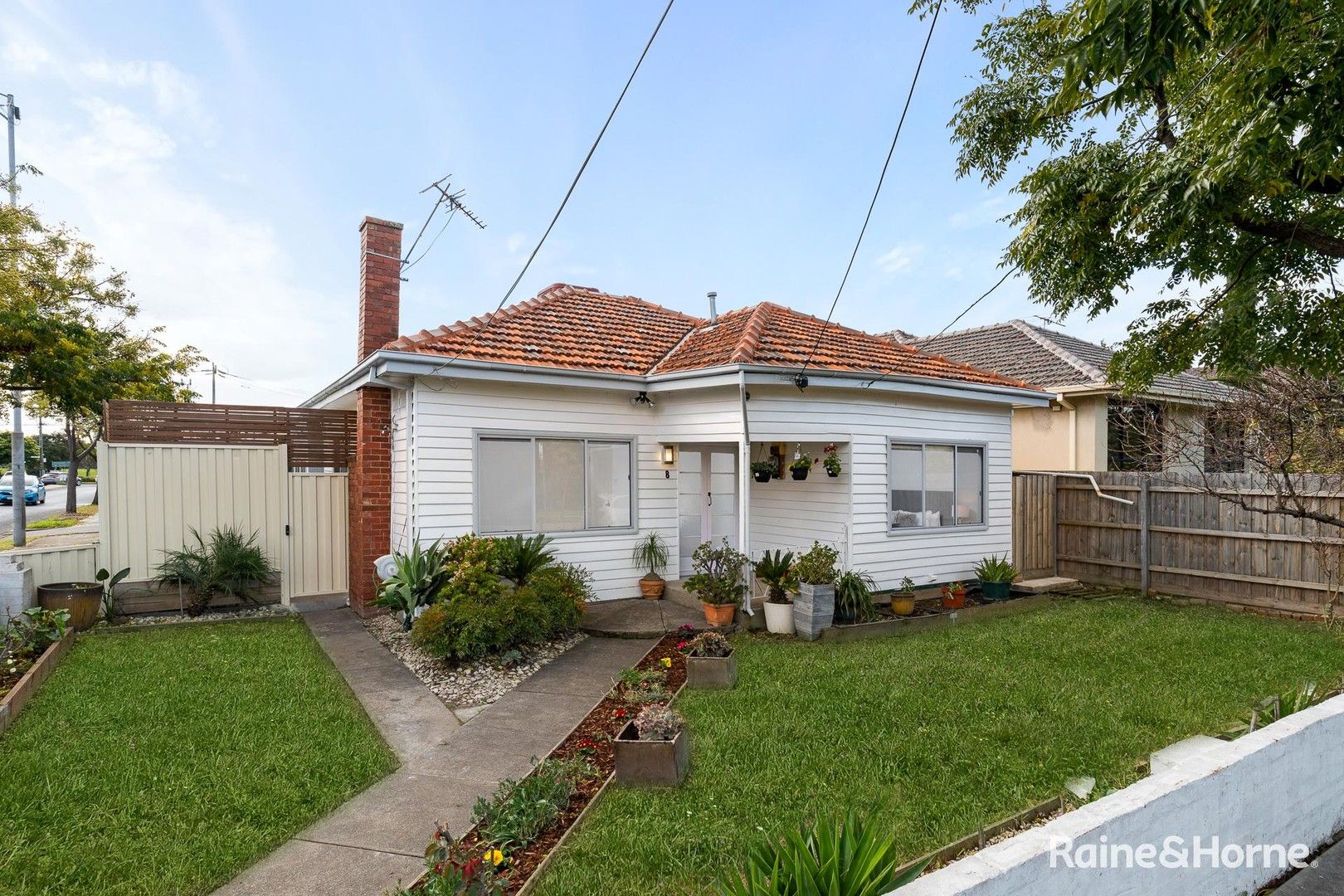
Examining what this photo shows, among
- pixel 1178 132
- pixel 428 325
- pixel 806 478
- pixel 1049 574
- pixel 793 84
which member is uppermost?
pixel 793 84

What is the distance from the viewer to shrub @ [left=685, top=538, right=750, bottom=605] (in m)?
7.69

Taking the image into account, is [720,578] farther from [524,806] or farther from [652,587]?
[524,806]

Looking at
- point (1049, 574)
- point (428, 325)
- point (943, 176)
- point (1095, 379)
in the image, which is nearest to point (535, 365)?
point (428, 325)

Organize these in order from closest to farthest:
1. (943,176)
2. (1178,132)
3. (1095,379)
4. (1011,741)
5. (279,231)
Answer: (1011,741)
(1178,132)
(943,176)
(279,231)
(1095,379)

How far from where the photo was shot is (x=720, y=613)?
7.65 metres

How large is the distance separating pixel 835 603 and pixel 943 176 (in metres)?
5.86

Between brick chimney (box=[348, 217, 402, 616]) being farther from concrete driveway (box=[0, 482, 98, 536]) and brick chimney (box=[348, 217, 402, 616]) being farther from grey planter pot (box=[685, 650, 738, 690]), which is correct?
concrete driveway (box=[0, 482, 98, 536])

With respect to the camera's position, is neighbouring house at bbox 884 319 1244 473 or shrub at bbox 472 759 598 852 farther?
neighbouring house at bbox 884 319 1244 473

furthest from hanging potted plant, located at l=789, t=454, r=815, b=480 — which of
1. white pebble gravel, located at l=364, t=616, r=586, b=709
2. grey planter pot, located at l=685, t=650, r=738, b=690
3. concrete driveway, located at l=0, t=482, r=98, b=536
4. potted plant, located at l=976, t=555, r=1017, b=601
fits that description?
concrete driveway, located at l=0, t=482, r=98, b=536

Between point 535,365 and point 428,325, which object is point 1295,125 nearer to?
point 535,365

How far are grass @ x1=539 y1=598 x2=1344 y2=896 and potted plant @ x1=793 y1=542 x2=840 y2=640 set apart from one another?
0.34 metres

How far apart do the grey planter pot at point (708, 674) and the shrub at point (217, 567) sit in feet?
21.6

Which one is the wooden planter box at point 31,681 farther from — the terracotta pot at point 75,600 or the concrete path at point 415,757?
the concrete path at point 415,757

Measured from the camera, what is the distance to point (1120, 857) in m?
2.31
